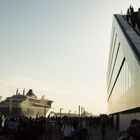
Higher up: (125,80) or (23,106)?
(23,106)

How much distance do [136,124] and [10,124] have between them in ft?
55.7

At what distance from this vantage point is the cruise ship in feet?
317

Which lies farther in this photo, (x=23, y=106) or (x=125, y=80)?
(x=23, y=106)

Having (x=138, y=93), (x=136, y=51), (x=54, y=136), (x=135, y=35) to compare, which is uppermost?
(x=135, y=35)

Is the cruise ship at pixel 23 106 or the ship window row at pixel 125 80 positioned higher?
the cruise ship at pixel 23 106

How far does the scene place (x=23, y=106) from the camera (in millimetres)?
97000

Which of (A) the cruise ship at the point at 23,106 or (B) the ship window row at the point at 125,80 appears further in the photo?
(A) the cruise ship at the point at 23,106

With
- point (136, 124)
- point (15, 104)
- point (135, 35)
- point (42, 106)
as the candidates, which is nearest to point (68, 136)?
point (135, 35)

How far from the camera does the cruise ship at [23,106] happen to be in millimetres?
96625

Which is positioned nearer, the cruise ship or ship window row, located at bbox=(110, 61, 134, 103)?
ship window row, located at bbox=(110, 61, 134, 103)

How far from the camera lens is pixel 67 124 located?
17.0 m

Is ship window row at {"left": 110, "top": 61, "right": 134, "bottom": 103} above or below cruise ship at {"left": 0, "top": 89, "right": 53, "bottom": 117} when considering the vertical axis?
below

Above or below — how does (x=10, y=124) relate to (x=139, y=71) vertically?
below

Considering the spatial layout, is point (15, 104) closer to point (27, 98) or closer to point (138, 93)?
point (27, 98)
